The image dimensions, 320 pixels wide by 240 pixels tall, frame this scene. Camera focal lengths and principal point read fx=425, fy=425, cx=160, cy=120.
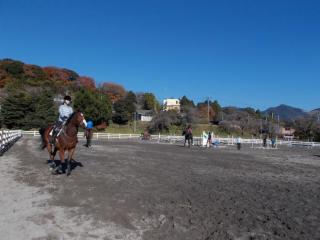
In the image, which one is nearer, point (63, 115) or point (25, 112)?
point (63, 115)

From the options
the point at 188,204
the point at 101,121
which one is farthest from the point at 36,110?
the point at 188,204

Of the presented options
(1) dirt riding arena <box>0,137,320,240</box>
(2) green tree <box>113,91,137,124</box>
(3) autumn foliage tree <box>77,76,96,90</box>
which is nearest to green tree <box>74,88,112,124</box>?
(2) green tree <box>113,91,137,124</box>

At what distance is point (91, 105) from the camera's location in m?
85.8

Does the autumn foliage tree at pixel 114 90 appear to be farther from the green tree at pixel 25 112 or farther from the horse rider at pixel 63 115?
the horse rider at pixel 63 115

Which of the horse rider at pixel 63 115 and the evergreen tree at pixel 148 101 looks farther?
the evergreen tree at pixel 148 101

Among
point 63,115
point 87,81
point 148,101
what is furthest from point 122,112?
point 63,115

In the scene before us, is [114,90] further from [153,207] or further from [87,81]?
[153,207]

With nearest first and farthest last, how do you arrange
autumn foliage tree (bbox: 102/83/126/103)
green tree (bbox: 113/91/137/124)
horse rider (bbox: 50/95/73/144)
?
horse rider (bbox: 50/95/73/144), green tree (bbox: 113/91/137/124), autumn foliage tree (bbox: 102/83/126/103)

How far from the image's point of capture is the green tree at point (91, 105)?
85.2 metres

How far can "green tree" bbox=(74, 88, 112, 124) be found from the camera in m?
85.2

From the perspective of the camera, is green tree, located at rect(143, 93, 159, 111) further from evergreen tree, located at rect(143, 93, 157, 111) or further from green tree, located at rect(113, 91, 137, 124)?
green tree, located at rect(113, 91, 137, 124)

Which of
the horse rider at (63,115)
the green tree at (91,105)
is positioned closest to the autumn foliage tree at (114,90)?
the green tree at (91,105)

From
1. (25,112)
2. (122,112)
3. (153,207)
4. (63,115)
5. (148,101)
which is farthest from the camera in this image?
(148,101)

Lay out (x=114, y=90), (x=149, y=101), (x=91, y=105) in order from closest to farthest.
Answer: (x=91, y=105) < (x=114, y=90) < (x=149, y=101)
